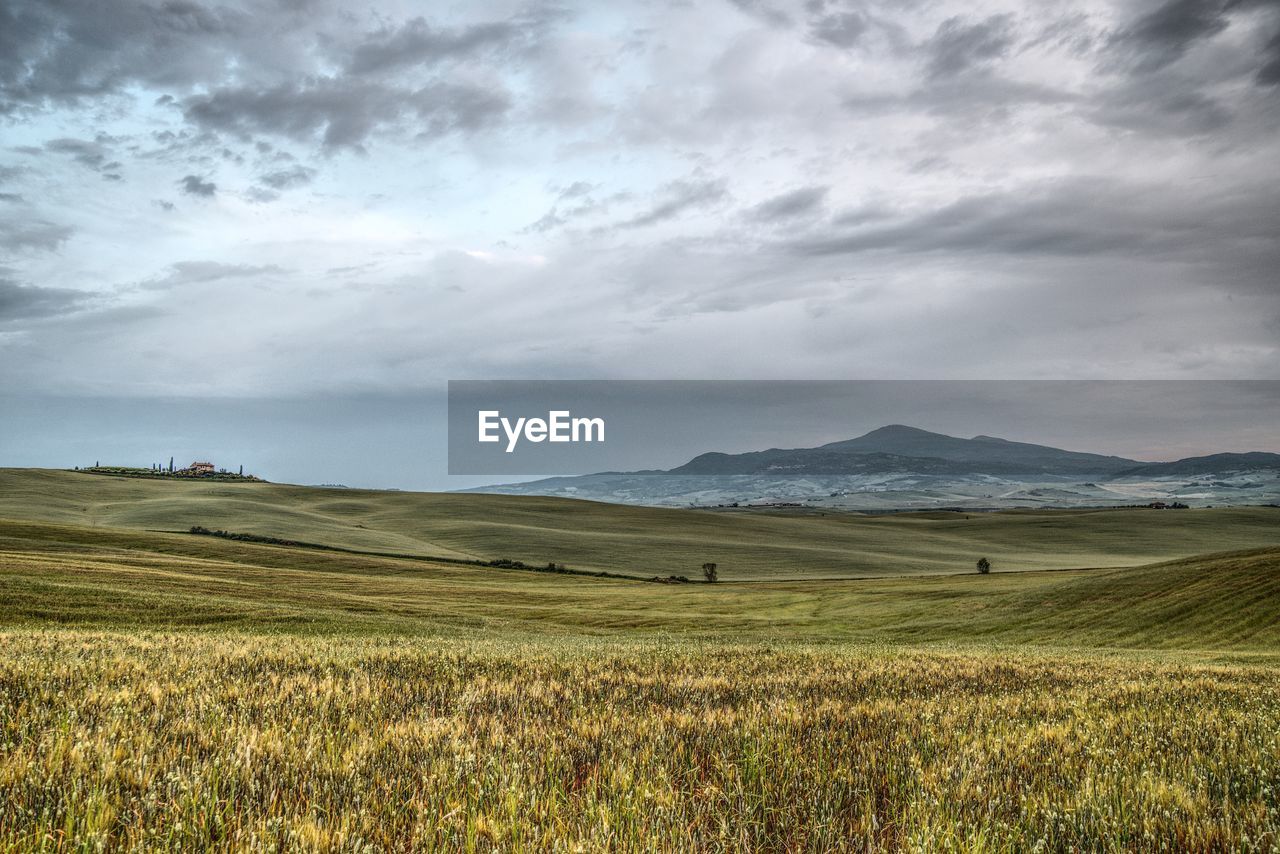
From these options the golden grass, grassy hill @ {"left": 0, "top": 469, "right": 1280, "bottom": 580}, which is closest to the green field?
the golden grass

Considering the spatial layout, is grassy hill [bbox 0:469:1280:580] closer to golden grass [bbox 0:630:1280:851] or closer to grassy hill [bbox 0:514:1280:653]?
grassy hill [bbox 0:514:1280:653]

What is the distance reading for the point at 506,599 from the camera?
2414 inches

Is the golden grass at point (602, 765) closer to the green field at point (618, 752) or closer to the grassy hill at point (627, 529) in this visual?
the green field at point (618, 752)

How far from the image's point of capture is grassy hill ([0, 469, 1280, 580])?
111875 millimetres

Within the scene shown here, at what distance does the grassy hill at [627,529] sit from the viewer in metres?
112

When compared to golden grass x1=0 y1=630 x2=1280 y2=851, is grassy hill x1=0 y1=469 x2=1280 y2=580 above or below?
Result: below

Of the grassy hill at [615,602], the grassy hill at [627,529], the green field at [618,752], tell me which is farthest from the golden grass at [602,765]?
the grassy hill at [627,529]

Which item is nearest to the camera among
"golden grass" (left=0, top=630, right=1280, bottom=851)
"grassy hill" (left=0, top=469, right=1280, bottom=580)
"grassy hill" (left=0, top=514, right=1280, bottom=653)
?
"golden grass" (left=0, top=630, right=1280, bottom=851)

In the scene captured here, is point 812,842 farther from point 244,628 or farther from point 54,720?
point 244,628

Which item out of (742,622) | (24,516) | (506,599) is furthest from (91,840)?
(24,516)

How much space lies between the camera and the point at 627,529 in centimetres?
15000

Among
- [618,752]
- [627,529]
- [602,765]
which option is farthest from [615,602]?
[627,529]

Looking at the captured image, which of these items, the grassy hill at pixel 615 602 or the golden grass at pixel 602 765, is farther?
the grassy hill at pixel 615 602

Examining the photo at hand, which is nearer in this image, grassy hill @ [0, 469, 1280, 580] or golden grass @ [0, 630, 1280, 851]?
golden grass @ [0, 630, 1280, 851]
